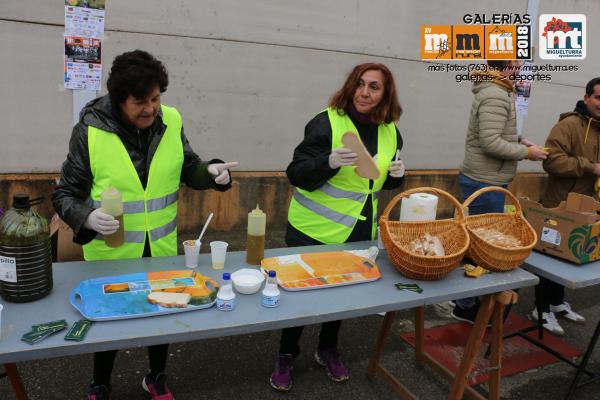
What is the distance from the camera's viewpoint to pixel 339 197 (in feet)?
8.13

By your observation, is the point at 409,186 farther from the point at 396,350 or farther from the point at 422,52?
the point at 396,350

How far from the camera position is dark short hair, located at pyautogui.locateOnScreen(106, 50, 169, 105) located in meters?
1.84

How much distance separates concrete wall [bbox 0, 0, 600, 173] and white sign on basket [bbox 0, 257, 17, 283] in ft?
9.50

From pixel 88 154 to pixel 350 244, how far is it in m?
1.39

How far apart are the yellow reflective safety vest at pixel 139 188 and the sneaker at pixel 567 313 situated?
3.23 meters

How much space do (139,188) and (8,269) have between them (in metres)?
0.61

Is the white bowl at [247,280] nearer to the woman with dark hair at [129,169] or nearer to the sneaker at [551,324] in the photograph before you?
the woman with dark hair at [129,169]

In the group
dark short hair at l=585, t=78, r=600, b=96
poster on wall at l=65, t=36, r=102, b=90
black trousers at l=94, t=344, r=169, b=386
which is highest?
poster on wall at l=65, t=36, r=102, b=90

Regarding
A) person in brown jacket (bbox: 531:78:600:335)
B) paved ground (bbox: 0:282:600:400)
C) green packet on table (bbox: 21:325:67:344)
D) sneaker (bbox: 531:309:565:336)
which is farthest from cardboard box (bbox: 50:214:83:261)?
sneaker (bbox: 531:309:565:336)

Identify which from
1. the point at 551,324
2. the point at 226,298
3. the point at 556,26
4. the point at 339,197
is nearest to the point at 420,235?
the point at 339,197

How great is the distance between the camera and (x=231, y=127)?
4840 mm

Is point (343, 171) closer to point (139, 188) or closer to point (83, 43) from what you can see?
point (139, 188)

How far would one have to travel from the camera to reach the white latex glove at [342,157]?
2.21 meters

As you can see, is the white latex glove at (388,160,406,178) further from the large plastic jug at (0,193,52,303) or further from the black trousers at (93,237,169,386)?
the large plastic jug at (0,193,52,303)
